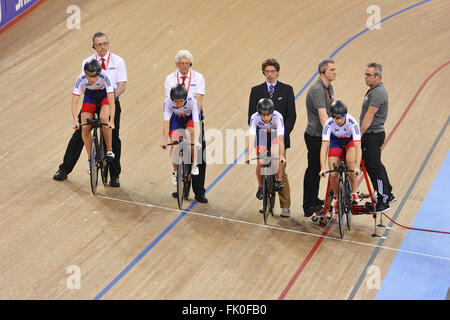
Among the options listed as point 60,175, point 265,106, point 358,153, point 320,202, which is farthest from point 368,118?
point 60,175

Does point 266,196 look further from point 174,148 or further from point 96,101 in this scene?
point 96,101

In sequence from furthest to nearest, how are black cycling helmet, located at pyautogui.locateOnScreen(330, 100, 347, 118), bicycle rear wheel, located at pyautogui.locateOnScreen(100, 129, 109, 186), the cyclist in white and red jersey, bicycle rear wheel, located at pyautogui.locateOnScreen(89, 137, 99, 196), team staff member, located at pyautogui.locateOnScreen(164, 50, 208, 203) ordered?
bicycle rear wheel, located at pyautogui.locateOnScreen(100, 129, 109, 186)
bicycle rear wheel, located at pyautogui.locateOnScreen(89, 137, 99, 196)
the cyclist in white and red jersey
team staff member, located at pyautogui.locateOnScreen(164, 50, 208, 203)
black cycling helmet, located at pyautogui.locateOnScreen(330, 100, 347, 118)

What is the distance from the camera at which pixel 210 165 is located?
6938 mm

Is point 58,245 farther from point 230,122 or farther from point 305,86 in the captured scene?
point 305,86

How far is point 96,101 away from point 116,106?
28 cm

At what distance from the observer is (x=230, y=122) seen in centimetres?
762

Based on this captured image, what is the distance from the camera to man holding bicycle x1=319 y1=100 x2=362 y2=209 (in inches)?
207

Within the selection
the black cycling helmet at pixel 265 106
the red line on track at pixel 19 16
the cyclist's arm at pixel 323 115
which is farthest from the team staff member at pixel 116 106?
the red line on track at pixel 19 16

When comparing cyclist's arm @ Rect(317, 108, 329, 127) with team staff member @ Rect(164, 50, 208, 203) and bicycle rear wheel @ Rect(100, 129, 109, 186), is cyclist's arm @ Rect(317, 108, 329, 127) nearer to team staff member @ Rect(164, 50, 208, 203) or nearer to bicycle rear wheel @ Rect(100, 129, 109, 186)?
team staff member @ Rect(164, 50, 208, 203)

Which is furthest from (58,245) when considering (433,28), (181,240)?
(433,28)

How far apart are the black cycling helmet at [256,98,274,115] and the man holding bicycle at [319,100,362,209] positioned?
0.48 metres

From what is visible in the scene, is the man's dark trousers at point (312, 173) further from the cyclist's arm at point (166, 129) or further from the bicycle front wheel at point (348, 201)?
the cyclist's arm at point (166, 129)

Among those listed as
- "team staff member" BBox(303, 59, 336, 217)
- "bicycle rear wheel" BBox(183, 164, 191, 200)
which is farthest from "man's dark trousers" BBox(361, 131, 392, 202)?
"bicycle rear wheel" BBox(183, 164, 191, 200)
